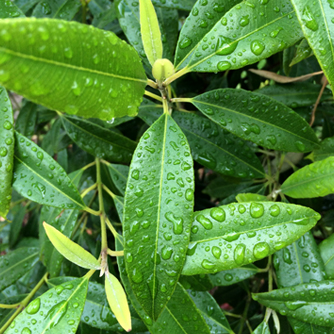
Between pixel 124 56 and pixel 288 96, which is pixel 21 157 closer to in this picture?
pixel 124 56

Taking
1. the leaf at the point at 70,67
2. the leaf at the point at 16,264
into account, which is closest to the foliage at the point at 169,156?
the leaf at the point at 70,67

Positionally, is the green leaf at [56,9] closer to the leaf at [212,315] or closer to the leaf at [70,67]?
the leaf at [70,67]

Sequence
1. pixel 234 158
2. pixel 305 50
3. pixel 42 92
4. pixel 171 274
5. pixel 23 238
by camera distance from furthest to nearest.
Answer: pixel 23 238
pixel 234 158
pixel 305 50
pixel 171 274
pixel 42 92

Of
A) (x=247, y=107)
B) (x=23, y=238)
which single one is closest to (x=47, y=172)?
(x=247, y=107)

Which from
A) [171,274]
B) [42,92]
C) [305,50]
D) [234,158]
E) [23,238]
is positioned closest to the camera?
[42,92]

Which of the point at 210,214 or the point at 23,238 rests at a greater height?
the point at 210,214

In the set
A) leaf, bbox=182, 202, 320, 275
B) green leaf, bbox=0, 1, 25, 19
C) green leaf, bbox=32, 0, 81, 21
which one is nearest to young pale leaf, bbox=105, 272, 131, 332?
leaf, bbox=182, 202, 320, 275

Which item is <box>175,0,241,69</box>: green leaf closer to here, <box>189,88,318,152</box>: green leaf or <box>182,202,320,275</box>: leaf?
<box>189,88,318,152</box>: green leaf
